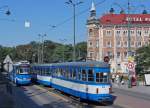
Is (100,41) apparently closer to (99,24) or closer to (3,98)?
(99,24)

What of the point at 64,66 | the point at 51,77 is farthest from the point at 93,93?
the point at 51,77

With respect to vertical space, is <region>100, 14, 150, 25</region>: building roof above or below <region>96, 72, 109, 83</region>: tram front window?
above

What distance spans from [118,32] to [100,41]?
Answer: 5.57 metres

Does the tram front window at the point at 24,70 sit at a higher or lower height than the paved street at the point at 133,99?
higher

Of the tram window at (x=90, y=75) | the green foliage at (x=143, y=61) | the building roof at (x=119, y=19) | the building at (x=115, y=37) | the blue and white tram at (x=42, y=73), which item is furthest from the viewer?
the building roof at (x=119, y=19)

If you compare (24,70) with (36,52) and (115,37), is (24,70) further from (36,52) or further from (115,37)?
(36,52)

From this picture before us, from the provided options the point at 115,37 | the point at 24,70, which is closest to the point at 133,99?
the point at 24,70

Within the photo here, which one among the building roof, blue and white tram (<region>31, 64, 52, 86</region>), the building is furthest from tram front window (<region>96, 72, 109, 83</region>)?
the building roof

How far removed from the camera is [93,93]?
91.8 ft

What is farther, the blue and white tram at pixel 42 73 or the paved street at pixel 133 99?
the blue and white tram at pixel 42 73

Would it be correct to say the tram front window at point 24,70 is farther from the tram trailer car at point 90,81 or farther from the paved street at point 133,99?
the tram trailer car at point 90,81

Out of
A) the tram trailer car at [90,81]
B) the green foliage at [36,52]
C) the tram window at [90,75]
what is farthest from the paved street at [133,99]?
the green foliage at [36,52]

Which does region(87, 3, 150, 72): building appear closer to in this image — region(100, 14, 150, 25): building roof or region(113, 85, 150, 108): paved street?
region(100, 14, 150, 25): building roof

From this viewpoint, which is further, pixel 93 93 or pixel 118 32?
pixel 118 32
